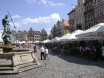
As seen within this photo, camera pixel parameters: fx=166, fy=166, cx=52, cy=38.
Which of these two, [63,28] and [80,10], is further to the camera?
[63,28]

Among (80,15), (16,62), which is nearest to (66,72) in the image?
(16,62)

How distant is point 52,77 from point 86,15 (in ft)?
130

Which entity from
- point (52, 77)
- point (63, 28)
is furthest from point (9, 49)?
point (63, 28)

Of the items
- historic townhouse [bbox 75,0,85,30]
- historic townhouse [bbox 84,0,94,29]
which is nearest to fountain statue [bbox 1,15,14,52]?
historic townhouse [bbox 84,0,94,29]

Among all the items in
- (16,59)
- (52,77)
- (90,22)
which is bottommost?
(52,77)

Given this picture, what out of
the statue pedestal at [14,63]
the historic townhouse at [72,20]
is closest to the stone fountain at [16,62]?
the statue pedestal at [14,63]

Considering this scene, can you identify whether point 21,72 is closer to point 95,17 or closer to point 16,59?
point 16,59

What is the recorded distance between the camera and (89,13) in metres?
43.9

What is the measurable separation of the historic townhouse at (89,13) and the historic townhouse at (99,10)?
2.21m

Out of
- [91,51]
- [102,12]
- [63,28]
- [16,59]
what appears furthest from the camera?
[63,28]

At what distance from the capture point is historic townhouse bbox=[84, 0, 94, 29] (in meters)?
42.3

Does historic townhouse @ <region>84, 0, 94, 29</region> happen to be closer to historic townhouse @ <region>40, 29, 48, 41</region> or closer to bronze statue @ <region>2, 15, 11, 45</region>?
bronze statue @ <region>2, 15, 11, 45</region>

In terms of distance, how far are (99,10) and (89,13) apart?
6374 millimetres

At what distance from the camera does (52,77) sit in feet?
29.4
